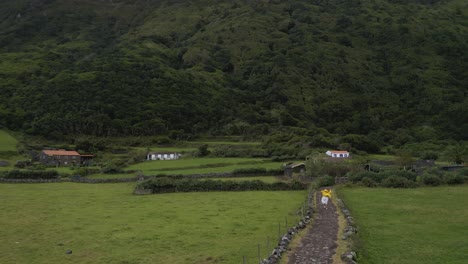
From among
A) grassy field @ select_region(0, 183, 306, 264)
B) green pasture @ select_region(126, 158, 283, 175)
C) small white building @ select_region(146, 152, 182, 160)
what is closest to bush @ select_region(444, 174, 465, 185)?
grassy field @ select_region(0, 183, 306, 264)

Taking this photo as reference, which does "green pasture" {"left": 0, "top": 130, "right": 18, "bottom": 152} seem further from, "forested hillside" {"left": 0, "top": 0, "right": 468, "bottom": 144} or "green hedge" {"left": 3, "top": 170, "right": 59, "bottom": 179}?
"green hedge" {"left": 3, "top": 170, "right": 59, "bottom": 179}

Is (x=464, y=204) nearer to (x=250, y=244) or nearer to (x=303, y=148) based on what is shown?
(x=250, y=244)

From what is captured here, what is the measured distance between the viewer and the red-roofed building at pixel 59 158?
338 ft

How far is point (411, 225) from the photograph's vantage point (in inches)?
1399

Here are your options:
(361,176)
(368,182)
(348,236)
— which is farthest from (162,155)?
(348,236)

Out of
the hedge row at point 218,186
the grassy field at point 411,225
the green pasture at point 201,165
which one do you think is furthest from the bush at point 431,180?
the green pasture at point 201,165

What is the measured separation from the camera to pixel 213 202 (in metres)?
53.6

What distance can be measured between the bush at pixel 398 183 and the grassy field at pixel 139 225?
1290 centimetres

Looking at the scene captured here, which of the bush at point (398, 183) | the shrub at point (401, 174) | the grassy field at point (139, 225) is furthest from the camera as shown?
the shrub at point (401, 174)

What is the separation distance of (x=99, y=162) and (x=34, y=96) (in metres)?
60.8

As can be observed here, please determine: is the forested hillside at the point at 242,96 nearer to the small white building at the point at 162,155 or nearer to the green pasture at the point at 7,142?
the green pasture at the point at 7,142

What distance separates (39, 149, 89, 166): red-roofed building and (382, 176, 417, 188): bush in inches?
2854

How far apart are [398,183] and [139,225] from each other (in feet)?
125

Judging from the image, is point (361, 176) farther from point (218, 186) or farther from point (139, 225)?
point (139, 225)
